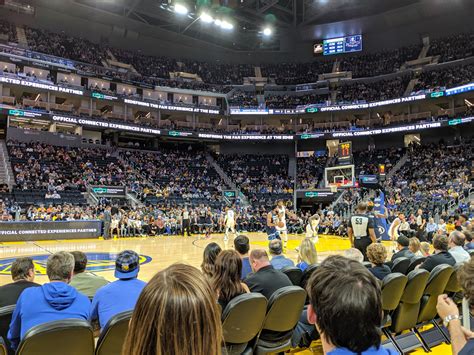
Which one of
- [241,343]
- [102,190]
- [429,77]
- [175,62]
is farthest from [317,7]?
[241,343]

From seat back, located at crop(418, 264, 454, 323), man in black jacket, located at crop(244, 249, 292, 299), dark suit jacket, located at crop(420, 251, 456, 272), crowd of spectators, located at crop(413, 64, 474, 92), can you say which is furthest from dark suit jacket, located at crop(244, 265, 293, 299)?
crowd of spectators, located at crop(413, 64, 474, 92)

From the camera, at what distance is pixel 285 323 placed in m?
3.54

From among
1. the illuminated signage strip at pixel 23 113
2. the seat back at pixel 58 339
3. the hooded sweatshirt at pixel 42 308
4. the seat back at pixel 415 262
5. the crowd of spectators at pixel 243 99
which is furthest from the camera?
the crowd of spectators at pixel 243 99

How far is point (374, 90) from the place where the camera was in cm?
3878

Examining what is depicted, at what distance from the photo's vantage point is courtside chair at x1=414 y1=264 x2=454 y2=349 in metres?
4.60

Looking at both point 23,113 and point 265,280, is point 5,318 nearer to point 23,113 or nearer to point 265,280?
point 265,280

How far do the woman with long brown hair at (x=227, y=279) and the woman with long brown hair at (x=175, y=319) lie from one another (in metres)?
2.31

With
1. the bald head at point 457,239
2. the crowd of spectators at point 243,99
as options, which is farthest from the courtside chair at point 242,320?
the crowd of spectators at point 243,99

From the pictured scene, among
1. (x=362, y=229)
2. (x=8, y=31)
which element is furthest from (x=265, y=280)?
(x=8, y=31)

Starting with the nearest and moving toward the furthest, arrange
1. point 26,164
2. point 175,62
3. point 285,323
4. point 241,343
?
point 241,343 → point 285,323 → point 26,164 → point 175,62

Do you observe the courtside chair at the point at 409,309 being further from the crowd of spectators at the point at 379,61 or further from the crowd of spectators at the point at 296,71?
the crowd of spectators at the point at 296,71

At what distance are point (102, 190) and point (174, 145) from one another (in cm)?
1532

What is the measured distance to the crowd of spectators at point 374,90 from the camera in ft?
121

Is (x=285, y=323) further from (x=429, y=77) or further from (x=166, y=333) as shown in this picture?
(x=429, y=77)
